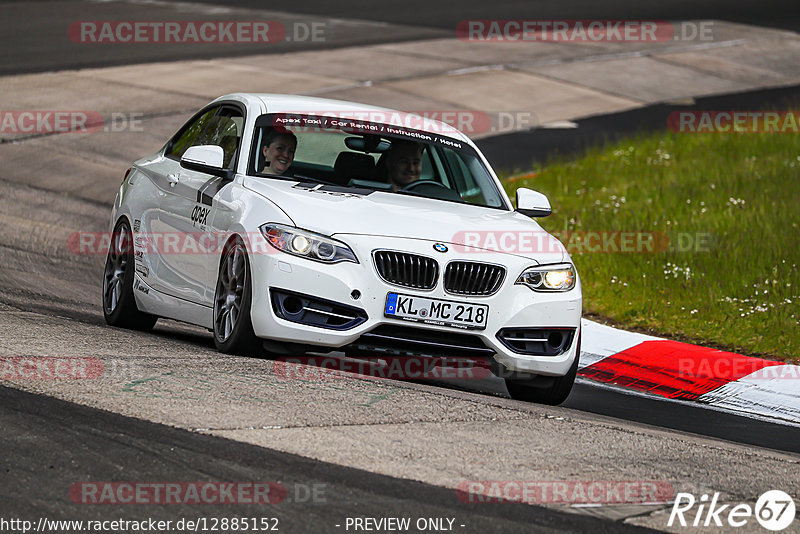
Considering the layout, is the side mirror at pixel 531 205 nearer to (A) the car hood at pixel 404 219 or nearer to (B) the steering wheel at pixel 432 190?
(A) the car hood at pixel 404 219

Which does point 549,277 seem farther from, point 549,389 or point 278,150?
point 278,150

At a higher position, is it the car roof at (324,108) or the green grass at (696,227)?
the car roof at (324,108)

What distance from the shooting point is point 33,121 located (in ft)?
62.7

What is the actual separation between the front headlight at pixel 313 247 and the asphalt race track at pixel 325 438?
646mm

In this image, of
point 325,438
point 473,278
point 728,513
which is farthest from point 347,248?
point 728,513

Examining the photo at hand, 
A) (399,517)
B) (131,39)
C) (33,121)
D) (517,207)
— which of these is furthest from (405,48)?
(399,517)

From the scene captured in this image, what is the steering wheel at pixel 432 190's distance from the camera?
8984mm

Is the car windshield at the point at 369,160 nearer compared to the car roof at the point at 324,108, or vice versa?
the car windshield at the point at 369,160

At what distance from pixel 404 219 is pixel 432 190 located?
1.08 m

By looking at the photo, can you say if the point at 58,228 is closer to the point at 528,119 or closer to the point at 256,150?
the point at 256,150

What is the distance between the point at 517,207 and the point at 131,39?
19.5m

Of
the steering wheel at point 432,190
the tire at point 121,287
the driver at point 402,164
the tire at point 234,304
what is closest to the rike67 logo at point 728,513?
the tire at point 234,304

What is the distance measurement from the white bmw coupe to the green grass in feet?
8.34

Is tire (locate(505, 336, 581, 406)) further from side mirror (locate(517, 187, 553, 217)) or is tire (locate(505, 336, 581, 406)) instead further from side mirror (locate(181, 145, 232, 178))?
side mirror (locate(181, 145, 232, 178))
